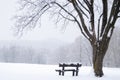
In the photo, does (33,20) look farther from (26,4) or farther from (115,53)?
(115,53)

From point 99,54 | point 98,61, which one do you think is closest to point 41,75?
point 98,61

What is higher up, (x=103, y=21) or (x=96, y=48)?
(x=103, y=21)

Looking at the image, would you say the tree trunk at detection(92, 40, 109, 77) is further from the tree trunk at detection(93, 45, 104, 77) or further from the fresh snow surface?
the fresh snow surface

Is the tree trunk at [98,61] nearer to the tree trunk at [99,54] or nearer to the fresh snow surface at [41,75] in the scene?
the tree trunk at [99,54]

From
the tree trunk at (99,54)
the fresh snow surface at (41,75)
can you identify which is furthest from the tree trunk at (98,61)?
the fresh snow surface at (41,75)

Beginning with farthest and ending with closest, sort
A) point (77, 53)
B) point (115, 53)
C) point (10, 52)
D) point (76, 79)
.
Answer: point (10, 52) < point (77, 53) < point (115, 53) < point (76, 79)

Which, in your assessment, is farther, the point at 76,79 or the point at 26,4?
the point at 26,4

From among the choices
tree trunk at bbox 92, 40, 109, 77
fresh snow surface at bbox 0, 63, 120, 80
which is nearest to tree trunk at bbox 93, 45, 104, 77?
tree trunk at bbox 92, 40, 109, 77

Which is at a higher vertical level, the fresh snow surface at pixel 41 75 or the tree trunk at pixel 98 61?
the tree trunk at pixel 98 61

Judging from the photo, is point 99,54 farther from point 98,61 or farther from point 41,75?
point 41,75

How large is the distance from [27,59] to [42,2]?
88352 millimetres

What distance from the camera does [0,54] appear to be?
11375 centimetres

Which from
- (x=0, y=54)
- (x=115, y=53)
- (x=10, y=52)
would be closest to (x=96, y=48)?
(x=115, y=53)

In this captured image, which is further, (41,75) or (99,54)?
(99,54)
